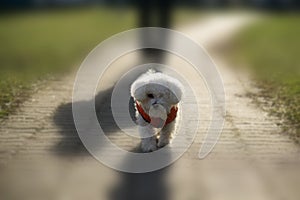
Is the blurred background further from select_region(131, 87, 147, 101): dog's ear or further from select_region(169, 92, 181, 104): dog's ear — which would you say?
select_region(169, 92, 181, 104): dog's ear

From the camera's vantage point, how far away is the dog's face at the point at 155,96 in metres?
5.11

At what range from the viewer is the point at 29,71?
10023 millimetres

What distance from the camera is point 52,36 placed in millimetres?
15297

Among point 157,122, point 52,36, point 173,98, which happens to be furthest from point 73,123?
point 52,36

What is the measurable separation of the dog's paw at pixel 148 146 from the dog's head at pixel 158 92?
35cm

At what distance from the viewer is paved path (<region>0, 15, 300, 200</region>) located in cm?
433

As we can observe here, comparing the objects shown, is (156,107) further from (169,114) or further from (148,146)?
(148,146)

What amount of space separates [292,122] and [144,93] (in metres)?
2.33

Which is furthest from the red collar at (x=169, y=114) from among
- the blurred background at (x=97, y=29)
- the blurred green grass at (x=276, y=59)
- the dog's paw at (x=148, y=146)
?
the blurred background at (x=97, y=29)

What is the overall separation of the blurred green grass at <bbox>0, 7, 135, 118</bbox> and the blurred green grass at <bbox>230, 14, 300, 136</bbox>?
10.7 feet

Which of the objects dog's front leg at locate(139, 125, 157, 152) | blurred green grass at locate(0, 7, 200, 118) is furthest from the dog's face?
blurred green grass at locate(0, 7, 200, 118)

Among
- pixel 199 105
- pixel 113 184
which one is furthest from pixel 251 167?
pixel 199 105

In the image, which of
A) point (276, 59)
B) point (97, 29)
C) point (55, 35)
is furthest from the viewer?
point (55, 35)

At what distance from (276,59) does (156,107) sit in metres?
8.36
